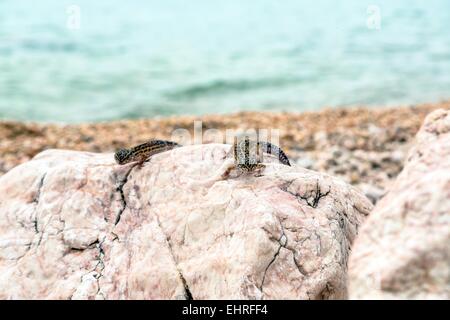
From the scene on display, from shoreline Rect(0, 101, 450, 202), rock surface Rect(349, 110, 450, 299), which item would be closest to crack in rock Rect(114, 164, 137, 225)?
rock surface Rect(349, 110, 450, 299)

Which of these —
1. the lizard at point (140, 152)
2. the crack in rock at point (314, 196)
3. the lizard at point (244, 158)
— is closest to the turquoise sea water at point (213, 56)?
the lizard at point (140, 152)

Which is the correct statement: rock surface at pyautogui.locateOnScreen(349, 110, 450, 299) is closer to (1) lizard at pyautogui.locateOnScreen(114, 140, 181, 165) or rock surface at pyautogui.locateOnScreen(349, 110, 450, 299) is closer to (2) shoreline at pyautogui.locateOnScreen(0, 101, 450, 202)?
(1) lizard at pyautogui.locateOnScreen(114, 140, 181, 165)

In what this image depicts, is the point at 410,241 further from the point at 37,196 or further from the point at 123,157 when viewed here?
the point at 37,196

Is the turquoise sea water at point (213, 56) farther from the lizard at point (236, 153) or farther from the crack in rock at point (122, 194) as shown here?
the crack in rock at point (122, 194)

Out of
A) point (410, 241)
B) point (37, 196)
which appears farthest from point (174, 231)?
point (410, 241)

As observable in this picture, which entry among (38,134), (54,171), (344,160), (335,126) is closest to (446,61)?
(335,126)

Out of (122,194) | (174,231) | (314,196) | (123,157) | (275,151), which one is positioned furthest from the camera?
(275,151)
